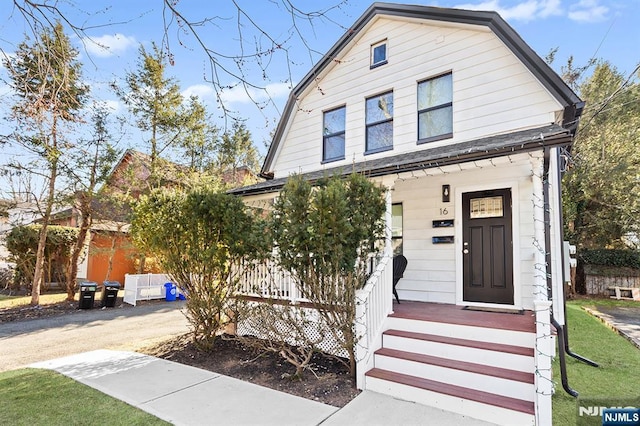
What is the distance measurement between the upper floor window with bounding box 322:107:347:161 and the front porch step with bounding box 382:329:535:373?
524cm

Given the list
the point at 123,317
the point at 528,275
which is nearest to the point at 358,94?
the point at 528,275

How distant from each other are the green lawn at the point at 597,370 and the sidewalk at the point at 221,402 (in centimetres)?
145

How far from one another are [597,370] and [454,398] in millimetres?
2995

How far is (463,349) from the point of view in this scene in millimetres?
4551

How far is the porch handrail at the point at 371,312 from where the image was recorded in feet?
15.3

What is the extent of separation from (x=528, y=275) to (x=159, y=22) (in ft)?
21.6

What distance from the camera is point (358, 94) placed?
8.98 meters

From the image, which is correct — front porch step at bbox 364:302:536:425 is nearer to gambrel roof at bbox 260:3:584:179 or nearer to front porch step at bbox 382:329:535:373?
front porch step at bbox 382:329:535:373

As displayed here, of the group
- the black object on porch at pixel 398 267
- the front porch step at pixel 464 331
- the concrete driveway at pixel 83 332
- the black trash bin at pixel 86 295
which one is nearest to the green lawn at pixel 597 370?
the front porch step at pixel 464 331

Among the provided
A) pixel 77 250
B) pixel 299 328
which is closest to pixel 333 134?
pixel 299 328

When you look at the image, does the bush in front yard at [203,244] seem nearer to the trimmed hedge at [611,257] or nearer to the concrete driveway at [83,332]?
the concrete driveway at [83,332]

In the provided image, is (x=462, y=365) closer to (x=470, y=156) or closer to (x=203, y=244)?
(x=470, y=156)

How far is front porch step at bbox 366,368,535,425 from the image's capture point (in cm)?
367

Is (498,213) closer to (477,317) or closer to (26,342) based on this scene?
(477,317)
